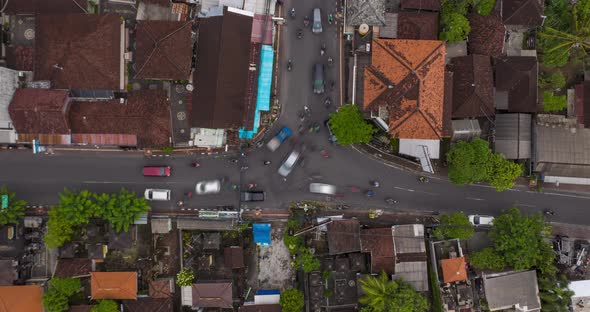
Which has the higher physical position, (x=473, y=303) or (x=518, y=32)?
(x=518, y=32)

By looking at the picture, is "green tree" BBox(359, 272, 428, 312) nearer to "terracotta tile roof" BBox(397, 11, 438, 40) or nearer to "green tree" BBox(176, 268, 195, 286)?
"green tree" BBox(176, 268, 195, 286)

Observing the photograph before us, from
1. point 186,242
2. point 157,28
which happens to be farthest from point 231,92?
point 186,242

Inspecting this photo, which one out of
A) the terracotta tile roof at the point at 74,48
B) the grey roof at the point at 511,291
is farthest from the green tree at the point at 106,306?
the grey roof at the point at 511,291

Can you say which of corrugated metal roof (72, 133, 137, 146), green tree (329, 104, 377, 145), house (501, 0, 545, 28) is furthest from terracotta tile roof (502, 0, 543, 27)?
corrugated metal roof (72, 133, 137, 146)

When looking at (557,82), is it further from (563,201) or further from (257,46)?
(257,46)

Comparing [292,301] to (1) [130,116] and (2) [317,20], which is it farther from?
(2) [317,20]

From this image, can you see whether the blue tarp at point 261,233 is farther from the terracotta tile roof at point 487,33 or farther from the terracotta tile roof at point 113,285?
the terracotta tile roof at point 487,33
